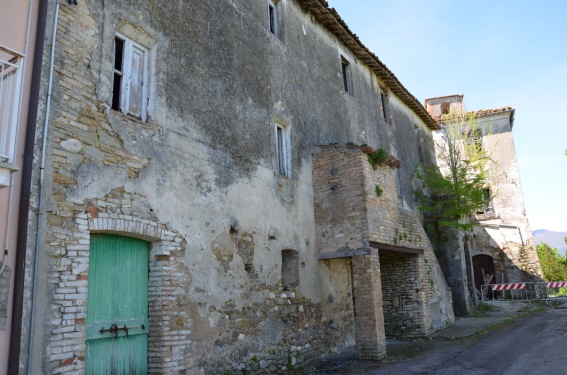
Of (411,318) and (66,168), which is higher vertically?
(66,168)

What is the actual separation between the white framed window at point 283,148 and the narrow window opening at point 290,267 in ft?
5.93

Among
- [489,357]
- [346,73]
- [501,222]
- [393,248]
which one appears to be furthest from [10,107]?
[501,222]

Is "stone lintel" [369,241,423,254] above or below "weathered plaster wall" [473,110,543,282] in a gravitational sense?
below

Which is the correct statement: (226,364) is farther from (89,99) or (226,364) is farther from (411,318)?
(411,318)

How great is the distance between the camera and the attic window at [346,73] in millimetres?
14297

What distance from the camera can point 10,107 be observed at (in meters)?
5.05

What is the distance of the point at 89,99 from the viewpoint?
6.22 m

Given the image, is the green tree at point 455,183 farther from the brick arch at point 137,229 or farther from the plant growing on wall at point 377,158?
the brick arch at point 137,229

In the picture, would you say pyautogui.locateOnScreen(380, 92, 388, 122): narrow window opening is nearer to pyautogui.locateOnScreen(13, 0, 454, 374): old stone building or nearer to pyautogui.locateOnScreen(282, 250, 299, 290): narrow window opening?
pyautogui.locateOnScreen(13, 0, 454, 374): old stone building

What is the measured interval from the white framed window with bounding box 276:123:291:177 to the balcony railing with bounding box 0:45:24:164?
5977 millimetres

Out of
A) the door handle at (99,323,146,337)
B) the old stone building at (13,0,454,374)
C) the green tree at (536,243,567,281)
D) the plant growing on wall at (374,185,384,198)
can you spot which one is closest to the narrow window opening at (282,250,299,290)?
the old stone building at (13,0,454,374)

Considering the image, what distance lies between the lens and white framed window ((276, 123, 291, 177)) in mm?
10430

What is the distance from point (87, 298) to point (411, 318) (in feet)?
32.0

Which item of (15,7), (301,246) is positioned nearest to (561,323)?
(301,246)
